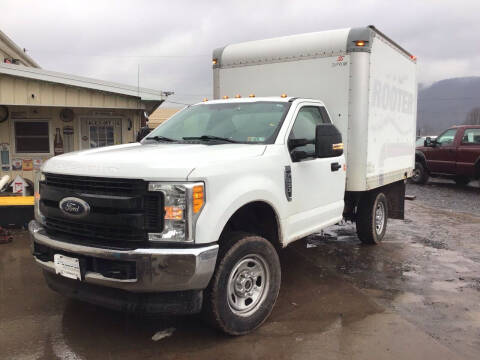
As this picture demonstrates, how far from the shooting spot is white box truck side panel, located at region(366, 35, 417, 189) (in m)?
5.75

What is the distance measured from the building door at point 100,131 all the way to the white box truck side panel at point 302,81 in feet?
16.3

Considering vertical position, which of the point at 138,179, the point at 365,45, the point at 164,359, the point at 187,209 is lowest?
the point at 164,359

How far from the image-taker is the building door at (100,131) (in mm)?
10688

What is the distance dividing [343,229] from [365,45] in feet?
12.3

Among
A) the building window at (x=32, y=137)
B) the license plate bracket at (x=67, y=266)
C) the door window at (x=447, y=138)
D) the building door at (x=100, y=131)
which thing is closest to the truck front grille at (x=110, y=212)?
the license plate bracket at (x=67, y=266)

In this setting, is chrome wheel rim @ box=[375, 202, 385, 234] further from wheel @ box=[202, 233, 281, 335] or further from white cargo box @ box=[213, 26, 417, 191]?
wheel @ box=[202, 233, 281, 335]

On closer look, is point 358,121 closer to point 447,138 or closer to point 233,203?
point 233,203

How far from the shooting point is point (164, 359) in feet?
10.9

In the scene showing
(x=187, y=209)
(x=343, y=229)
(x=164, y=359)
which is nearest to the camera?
(x=187, y=209)

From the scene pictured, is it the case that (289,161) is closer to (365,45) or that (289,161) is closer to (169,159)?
(169,159)

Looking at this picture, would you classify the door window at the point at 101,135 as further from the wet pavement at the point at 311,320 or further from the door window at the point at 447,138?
the door window at the point at 447,138

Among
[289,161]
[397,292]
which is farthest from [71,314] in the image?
[397,292]

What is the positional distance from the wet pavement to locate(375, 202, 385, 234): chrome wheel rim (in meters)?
0.87

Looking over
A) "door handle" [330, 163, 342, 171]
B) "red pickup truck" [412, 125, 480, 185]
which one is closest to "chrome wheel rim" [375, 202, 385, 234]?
"door handle" [330, 163, 342, 171]
